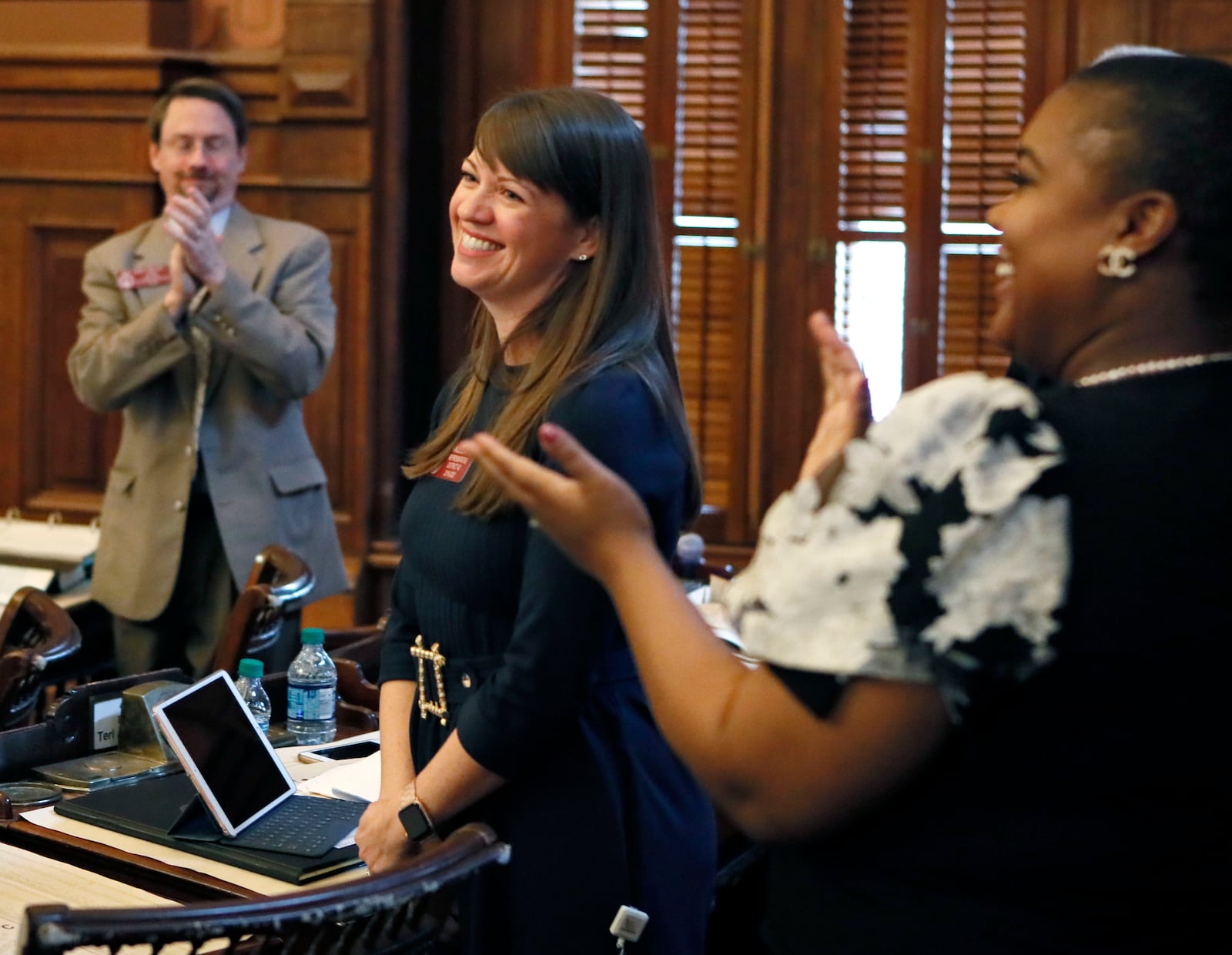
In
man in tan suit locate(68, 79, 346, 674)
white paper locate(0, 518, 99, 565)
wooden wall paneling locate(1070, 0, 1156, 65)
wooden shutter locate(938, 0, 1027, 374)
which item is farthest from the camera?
wooden shutter locate(938, 0, 1027, 374)

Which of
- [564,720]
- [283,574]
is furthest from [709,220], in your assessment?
[564,720]

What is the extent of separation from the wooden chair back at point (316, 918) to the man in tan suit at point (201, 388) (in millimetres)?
2078

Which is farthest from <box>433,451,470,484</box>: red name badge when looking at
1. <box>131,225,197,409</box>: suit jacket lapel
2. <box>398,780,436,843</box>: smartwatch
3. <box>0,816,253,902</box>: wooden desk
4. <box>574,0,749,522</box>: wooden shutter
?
<box>574,0,749,522</box>: wooden shutter

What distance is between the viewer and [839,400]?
3.67 feet

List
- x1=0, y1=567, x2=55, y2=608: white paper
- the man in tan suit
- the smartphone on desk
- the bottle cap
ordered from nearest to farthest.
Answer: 1. the smartphone on desk
2. the bottle cap
3. the man in tan suit
4. x1=0, y1=567, x2=55, y2=608: white paper

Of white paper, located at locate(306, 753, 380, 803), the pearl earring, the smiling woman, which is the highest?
the pearl earring

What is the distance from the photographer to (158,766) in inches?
82.7

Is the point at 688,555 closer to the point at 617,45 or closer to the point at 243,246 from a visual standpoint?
the point at 243,246

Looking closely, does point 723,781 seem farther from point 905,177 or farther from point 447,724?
point 905,177

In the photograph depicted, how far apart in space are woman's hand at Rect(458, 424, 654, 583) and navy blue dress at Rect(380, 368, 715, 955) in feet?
1.58

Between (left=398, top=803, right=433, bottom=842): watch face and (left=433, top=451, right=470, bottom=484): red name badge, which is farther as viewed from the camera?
(left=433, top=451, right=470, bottom=484): red name badge

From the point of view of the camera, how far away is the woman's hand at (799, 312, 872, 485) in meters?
1.09

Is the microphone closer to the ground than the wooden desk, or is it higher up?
higher up

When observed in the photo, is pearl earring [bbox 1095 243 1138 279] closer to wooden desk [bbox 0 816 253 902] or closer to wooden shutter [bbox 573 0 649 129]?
wooden desk [bbox 0 816 253 902]
